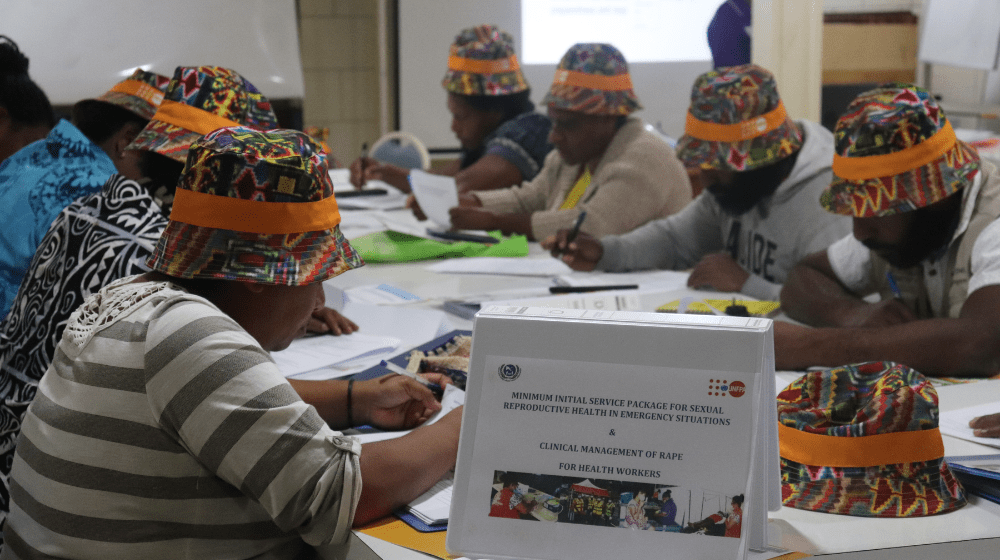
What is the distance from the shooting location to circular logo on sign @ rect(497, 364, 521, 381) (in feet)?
3.00

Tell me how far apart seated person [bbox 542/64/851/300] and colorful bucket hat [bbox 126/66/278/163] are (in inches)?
43.3

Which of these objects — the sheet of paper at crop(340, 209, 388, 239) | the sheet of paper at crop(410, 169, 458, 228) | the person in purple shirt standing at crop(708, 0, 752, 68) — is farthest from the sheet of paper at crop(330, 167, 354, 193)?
the person in purple shirt standing at crop(708, 0, 752, 68)

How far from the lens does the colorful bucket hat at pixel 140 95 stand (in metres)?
2.03

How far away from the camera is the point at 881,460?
41.2 inches

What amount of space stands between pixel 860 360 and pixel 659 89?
472cm

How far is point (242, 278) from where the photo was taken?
3.39ft

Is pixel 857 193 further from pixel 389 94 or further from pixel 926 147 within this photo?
pixel 389 94

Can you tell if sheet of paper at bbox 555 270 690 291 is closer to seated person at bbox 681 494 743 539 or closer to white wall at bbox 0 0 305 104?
seated person at bbox 681 494 743 539

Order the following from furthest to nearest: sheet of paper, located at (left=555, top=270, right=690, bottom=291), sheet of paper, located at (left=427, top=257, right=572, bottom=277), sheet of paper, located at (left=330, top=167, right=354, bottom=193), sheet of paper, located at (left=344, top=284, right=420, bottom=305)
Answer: sheet of paper, located at (left=330, top=167, right=354, bottom=193) → sheet of paper, located at (left=427, top=257, right=572, bottom=277) → sheet of paper, located at (left=555, top=270, right=690, bottom=291) → sheet of paper, located at (left=344, top=284, right=420, bottom=305)

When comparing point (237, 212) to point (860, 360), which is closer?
point (237, 212)

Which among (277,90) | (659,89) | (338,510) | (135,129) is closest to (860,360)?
(338,510)

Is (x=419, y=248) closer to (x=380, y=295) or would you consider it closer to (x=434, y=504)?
(x=380, y=295)

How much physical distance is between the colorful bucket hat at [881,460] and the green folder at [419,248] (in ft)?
5.91

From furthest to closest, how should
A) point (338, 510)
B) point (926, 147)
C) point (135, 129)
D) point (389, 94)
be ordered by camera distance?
point (389, 94)
point (135, 129)
point (926, 147)
point (338, 510)
